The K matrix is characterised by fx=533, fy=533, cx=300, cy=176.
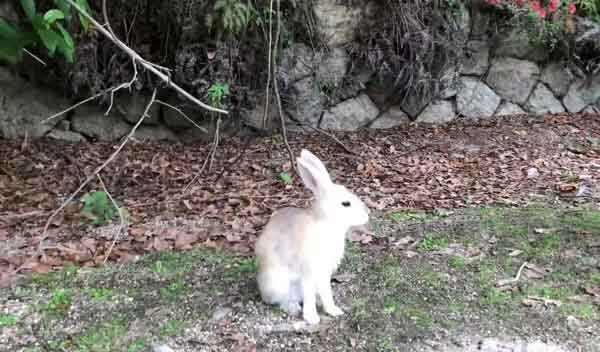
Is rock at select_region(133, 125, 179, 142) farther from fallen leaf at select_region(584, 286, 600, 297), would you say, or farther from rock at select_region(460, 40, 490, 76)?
fallen leaf at select_region(584, 286, 600, 297)

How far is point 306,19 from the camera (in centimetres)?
732

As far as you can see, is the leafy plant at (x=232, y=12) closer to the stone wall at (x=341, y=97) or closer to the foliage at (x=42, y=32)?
the stone wall at (x=341, y=97)

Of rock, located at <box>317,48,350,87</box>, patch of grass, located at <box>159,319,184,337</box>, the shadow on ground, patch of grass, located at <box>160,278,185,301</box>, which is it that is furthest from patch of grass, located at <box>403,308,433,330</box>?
rock, located at <box>317,48,350,87</box>

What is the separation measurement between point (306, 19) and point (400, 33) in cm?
133

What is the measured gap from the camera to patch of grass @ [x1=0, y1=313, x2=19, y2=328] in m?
2.96

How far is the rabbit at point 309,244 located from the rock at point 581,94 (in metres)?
7.66

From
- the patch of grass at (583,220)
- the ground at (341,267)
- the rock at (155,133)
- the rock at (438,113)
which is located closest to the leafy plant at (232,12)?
the ground at (341,267)

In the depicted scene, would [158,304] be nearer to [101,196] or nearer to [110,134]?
[101,196]

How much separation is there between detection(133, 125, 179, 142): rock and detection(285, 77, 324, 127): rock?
5.52 ft

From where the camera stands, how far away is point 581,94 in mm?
9172

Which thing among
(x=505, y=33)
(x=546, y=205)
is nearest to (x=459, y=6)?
(x=505, y=33)

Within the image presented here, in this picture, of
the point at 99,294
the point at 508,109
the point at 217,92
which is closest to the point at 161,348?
the point at 99,294

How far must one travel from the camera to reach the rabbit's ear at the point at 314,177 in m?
2.88

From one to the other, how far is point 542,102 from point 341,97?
3661mm
